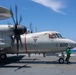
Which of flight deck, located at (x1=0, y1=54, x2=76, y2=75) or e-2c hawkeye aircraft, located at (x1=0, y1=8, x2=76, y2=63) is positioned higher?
e-2c hawkeye aircraft, located at (x1=0, y1=8, x2=76, y2=63)

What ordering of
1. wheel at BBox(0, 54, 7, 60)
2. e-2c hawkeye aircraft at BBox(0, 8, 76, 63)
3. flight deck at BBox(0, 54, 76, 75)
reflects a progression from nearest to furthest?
flight deck at BBox(0, 54, 76, 75) < e-2c hawkeye aircraft at BBox(0, 8, 76, 63) < wheel at BBox(0, 54, 7, 60)

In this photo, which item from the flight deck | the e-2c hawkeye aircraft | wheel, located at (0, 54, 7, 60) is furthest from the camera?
wheel, located at (0, 54, 7, 60)

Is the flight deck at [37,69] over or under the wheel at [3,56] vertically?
under

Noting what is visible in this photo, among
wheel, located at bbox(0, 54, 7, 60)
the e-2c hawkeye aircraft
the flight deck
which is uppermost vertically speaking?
the e-2c hawkeye aircraft

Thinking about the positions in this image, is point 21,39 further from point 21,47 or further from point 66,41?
point 66,41

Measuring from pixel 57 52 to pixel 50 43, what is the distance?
139cm

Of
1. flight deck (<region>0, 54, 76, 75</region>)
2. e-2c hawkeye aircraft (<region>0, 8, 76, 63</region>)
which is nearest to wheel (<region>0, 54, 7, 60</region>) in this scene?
e-2c hawkeye aircraft (<region>0, 8, 76, 63</region>)

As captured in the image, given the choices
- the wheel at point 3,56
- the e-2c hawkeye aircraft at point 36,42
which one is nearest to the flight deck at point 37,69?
the e-2c hawkeye aircraft at point 36,42

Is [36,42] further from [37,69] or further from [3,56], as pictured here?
[37,69]

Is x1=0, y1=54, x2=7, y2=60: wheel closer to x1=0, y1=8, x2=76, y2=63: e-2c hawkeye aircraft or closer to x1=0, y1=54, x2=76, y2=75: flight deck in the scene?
x1=0, y1=8, x2=76, y2=63: e-2c hawkeye aircraft

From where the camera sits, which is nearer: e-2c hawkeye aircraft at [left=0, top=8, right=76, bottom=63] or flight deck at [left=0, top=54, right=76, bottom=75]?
flight deck at [left=0, top=54, right=76, bottom=75]

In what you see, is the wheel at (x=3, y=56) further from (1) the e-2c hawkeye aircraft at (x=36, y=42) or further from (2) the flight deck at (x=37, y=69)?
(2) the flight deck at (x=37, y=69)

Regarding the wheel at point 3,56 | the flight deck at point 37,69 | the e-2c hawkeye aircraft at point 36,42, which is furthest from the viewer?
the wheel at point 3,56

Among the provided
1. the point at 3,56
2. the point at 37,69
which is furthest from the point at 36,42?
the point at 37,69
